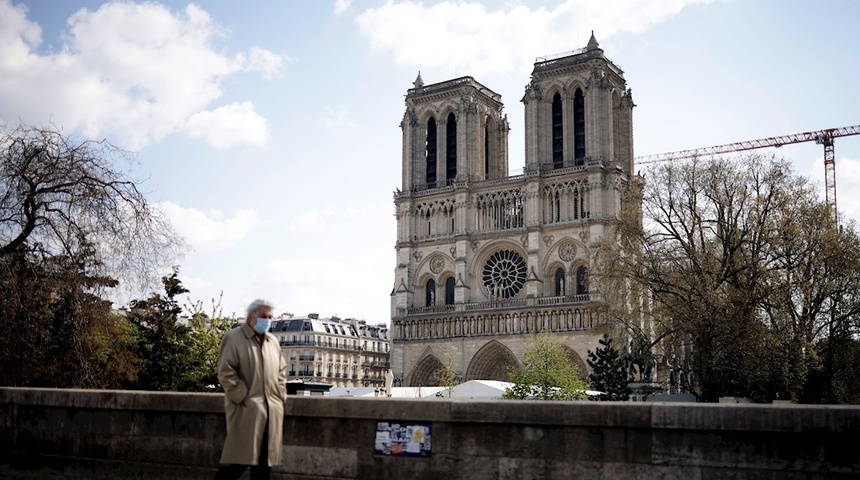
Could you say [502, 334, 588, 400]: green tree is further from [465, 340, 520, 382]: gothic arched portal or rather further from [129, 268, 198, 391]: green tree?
[129, 268, 198, 391]: green tree

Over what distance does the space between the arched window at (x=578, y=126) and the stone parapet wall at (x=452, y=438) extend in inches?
2099

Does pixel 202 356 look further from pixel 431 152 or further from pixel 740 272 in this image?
pixel 431 152

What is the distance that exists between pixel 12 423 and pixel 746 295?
26553 mm

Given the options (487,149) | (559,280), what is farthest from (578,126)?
(559,280)

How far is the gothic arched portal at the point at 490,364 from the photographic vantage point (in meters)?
61.2

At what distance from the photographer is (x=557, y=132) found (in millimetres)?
62812

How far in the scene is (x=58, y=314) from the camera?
13672 mm

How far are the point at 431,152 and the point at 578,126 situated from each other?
1198cm

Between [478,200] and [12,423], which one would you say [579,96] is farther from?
[12,423]

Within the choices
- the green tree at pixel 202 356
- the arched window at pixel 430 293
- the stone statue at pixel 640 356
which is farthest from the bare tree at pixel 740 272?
the arched window at pixel 430 293

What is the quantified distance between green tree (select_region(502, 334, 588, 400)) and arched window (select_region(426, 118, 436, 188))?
16.6 meters

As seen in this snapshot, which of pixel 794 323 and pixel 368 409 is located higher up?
pixel 794 323

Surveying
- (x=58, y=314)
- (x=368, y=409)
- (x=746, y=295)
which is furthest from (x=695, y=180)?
(x=368, y=409)

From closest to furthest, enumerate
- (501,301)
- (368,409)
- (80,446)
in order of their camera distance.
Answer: (368,409) → (80,446) → (501,301)
